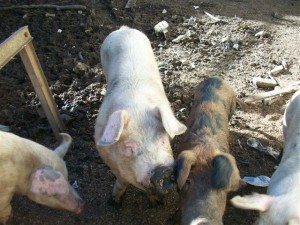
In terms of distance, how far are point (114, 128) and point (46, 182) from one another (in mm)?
653

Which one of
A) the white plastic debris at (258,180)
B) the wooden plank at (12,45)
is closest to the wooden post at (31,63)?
the wooden plank at (12,45)

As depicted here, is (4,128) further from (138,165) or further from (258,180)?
Result: (258,180)

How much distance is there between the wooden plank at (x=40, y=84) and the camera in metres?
3.45

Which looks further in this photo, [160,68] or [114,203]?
[160,68]

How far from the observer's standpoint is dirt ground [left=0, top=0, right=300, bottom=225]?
11.4ft

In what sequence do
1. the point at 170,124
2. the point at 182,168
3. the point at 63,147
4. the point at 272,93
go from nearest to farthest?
the point at 182,168, the point at 170,124, the point at 63,147, the point at 272,93

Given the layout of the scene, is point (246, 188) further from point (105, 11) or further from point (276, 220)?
point (105, 11)

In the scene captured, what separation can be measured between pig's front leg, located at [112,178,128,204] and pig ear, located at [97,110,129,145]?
0.59 m

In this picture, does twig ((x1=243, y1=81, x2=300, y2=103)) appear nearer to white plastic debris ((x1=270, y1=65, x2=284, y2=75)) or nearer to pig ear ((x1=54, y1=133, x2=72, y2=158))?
white plastic debris ((x1=270, y1=65, x2=284, y2=75))

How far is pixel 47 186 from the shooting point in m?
3.02

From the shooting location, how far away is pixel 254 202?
2615mm

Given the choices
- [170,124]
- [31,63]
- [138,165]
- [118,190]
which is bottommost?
[118,190]

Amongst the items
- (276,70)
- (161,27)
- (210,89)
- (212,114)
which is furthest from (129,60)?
(276,70)

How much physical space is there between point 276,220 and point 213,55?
9.08 ft
